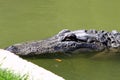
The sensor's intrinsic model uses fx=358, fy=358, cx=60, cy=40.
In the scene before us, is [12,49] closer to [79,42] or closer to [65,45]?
[65,45]

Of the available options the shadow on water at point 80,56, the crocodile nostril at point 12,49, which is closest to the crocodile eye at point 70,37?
the shadow on water at point 80,56

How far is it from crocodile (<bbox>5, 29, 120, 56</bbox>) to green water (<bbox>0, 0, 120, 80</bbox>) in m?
0.17

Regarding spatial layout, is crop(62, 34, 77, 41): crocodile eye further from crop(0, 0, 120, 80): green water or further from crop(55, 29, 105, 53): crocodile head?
crop(0, 0, 120, 80): green water

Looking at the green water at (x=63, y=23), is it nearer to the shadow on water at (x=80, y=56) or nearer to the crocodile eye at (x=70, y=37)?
the shadow on water at (x=80, y=56)

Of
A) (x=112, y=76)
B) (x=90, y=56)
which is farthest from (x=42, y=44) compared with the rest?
(x=112, y=76)

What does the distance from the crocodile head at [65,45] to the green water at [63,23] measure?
168 millimetres

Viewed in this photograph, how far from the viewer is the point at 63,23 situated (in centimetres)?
997

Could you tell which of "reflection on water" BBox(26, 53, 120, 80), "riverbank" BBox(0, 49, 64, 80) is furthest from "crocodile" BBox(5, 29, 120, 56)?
"riverbank" BBox(0, 49, 64, 80)

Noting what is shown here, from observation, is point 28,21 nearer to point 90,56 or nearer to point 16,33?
point 16,33

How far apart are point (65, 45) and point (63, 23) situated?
277 cm

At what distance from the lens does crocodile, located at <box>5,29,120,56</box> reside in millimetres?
7102

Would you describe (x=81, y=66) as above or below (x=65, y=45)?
below

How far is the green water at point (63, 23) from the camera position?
6.75 meters

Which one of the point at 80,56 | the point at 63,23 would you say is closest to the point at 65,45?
the point at 80,56
